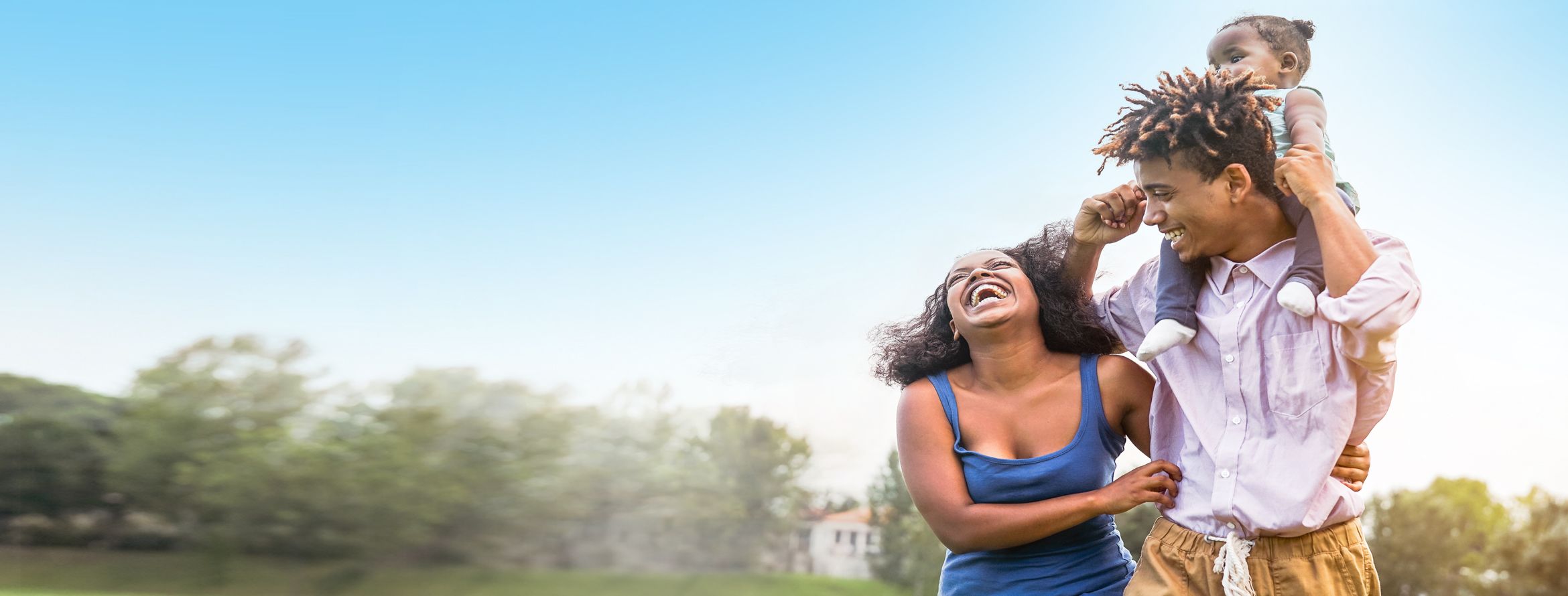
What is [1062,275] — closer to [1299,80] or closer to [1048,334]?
[1048,334]

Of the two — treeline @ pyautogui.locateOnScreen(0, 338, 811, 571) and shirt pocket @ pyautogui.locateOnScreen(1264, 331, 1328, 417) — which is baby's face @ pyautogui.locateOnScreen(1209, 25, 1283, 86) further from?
treeline @ pyautogui.locateOnScreen(0, 338, 811, 571)

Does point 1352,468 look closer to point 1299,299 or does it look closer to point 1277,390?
point 1277,390

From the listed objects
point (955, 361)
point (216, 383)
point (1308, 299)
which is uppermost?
point (216, 383)

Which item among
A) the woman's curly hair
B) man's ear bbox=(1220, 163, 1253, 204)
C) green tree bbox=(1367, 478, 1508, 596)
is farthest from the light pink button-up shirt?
green tree bbox=(1367, 478, 1508, 596)

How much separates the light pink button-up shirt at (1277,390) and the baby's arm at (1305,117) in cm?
21

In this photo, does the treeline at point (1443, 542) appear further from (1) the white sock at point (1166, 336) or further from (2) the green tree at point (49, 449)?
(1) the white sock at point (1166, 336)

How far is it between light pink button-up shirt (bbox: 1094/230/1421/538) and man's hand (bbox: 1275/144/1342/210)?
5.3 inches

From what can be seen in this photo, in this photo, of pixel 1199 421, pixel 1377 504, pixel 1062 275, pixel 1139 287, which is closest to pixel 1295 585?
pixel 1199 421

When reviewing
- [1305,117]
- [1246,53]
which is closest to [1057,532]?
[1305,117]

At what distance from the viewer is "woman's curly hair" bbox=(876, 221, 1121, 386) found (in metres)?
2.80

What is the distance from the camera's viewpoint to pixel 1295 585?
2.07 meters

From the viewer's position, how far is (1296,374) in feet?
6.63

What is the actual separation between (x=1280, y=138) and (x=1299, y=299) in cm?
43

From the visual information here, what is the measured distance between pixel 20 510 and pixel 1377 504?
26.3m
